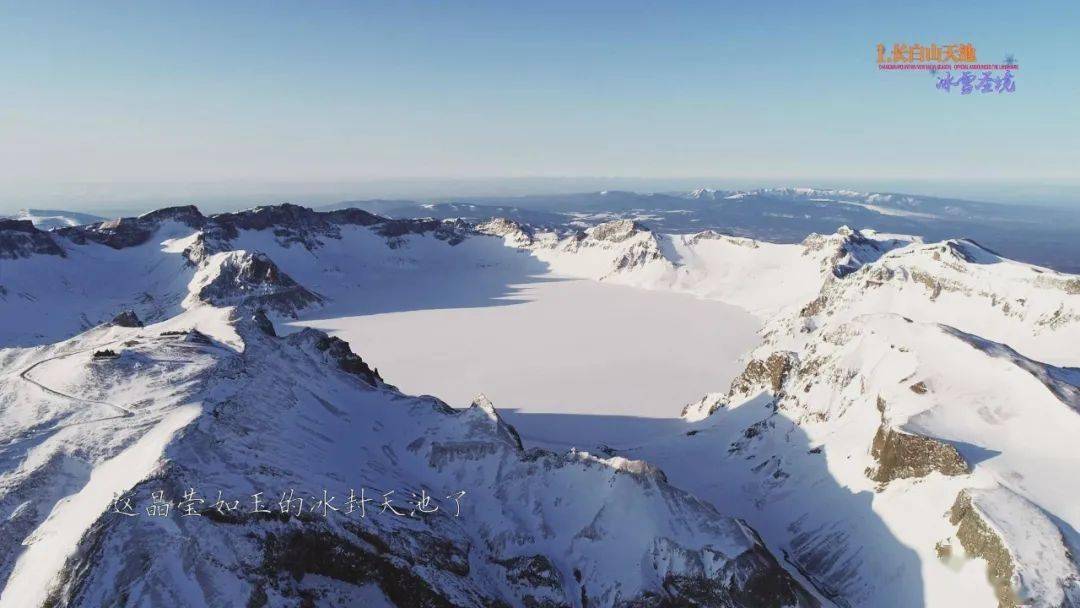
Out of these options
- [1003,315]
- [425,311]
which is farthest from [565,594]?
[425,311]

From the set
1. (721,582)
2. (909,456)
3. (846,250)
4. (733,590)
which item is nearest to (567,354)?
(909,456)

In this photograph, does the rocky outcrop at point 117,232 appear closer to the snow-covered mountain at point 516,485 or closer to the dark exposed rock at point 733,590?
the snow-covered mountain at point 516,485

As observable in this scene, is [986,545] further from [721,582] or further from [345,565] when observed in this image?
[345,565]

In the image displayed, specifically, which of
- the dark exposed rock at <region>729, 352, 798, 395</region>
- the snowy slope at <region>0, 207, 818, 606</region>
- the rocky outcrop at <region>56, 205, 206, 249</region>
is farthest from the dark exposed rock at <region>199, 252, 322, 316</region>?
the dark exposed rock at <region>729, 352, 798, 395</region>

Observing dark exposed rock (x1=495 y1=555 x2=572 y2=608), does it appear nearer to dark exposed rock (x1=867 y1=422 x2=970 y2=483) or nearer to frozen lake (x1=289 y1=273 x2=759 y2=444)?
dark exposed rock (x1=867 y1=422 x2=970 y2=483)

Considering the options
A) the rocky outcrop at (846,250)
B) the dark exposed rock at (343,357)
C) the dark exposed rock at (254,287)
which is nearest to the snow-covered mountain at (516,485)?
the dark exposed rock at (343,357)
